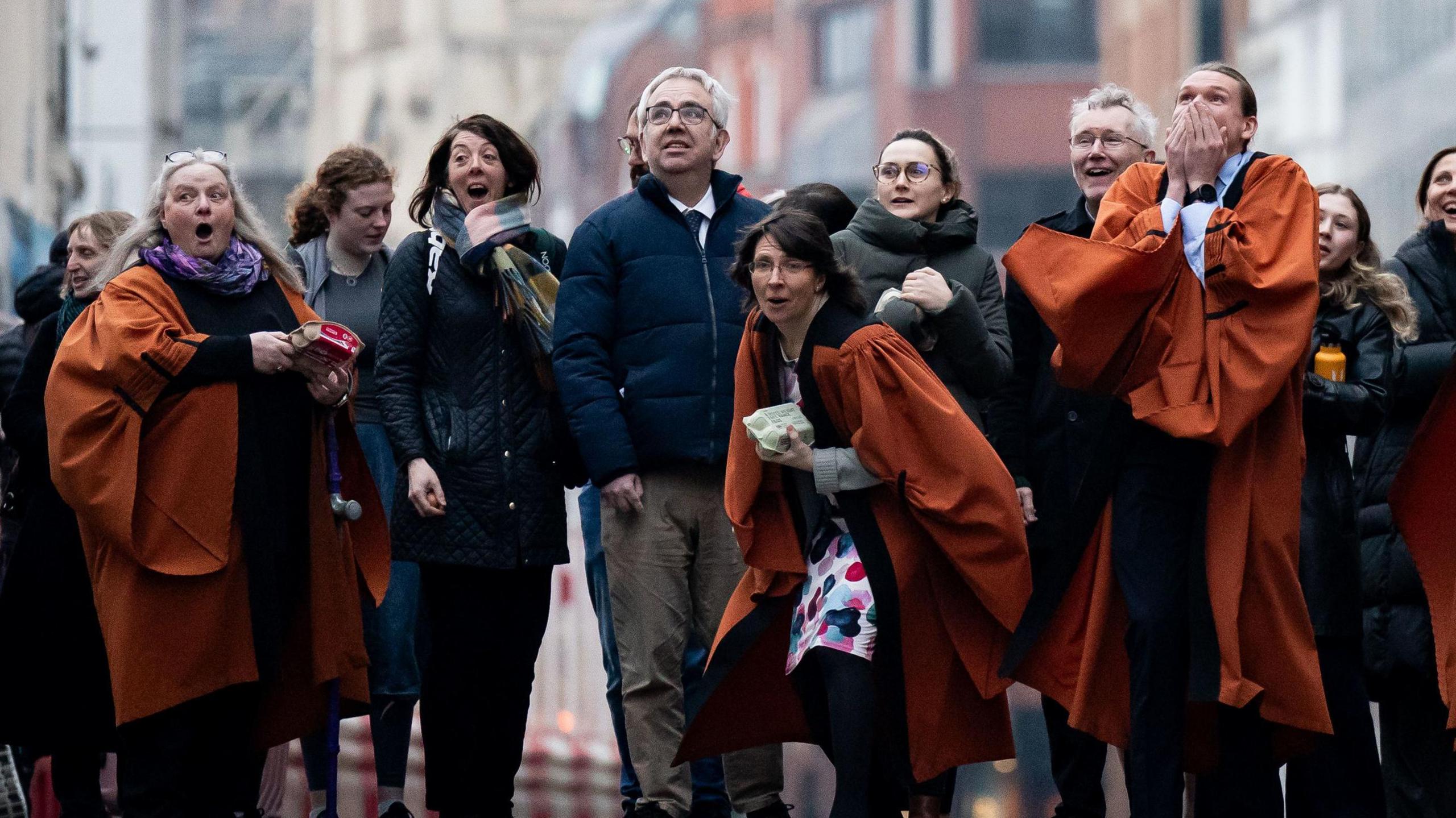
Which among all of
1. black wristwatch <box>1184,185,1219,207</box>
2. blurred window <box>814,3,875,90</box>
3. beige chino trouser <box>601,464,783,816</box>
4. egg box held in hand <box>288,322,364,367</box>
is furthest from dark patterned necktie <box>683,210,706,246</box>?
blurred window <box>814,3,875,90</box>

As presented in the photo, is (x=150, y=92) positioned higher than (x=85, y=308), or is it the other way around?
(x=150, y=92)

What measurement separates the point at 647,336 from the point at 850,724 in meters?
1.24

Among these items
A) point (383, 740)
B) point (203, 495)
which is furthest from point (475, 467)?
point (383, 740)

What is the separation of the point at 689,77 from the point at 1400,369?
81.2 inches

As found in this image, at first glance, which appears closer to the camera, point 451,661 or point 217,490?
point 217,490

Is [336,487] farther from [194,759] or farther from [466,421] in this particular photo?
[194,759]

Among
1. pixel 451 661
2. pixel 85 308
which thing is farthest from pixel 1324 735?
pixel 85 308

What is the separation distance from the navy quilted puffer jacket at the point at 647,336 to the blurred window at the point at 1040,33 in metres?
14.5

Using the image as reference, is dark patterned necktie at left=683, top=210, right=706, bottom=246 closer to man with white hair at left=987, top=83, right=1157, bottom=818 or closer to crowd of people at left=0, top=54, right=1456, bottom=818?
crowd of people at left=0, top=54, right=1456, bottom=818

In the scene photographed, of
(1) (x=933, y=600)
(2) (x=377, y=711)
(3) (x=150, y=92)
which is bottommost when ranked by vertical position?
(2) (x=377, y=711)

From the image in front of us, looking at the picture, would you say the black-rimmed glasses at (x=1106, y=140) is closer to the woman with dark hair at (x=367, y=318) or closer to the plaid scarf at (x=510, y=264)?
the plaid scarf at (x=510, y=264)

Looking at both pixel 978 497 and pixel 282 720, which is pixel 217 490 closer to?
pixel 282 720

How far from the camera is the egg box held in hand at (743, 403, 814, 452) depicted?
4875 mm

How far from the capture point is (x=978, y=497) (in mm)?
4879
